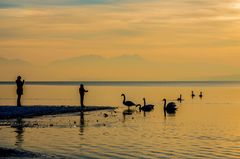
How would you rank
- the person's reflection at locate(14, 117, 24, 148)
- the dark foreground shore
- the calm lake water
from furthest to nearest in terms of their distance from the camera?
the dark foreground shore, the person's reflection at locate(14, 117, 24, 148), the calm lake water

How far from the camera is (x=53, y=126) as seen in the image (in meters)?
33.6

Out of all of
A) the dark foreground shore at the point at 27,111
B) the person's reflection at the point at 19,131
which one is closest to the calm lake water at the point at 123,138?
the person's reflection at the point at 19,131

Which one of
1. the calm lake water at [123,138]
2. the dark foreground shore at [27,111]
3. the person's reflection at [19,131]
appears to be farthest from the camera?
the dark foreground shore at [27,111]

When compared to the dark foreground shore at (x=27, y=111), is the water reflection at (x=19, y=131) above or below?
below

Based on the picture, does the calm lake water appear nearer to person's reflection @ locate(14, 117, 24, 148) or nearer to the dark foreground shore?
person's reflection @ locate(14, 117, 24, 148)

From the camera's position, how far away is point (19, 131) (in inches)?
1192

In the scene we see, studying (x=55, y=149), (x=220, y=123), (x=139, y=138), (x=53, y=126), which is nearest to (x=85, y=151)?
(x=55, y=149)

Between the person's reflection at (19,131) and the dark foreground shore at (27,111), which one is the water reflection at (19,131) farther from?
the dark foreground shore at (27,111)

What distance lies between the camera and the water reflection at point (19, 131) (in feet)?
84.1

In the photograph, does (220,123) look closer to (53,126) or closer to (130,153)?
(53,126)

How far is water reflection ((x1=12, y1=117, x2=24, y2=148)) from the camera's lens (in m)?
25.6

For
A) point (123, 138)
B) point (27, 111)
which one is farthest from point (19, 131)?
point (27, 111)

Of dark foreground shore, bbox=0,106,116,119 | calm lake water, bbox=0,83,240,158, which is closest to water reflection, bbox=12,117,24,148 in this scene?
calm lake water, bbox=0,83,240,158

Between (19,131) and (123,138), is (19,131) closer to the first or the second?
(19,131)
